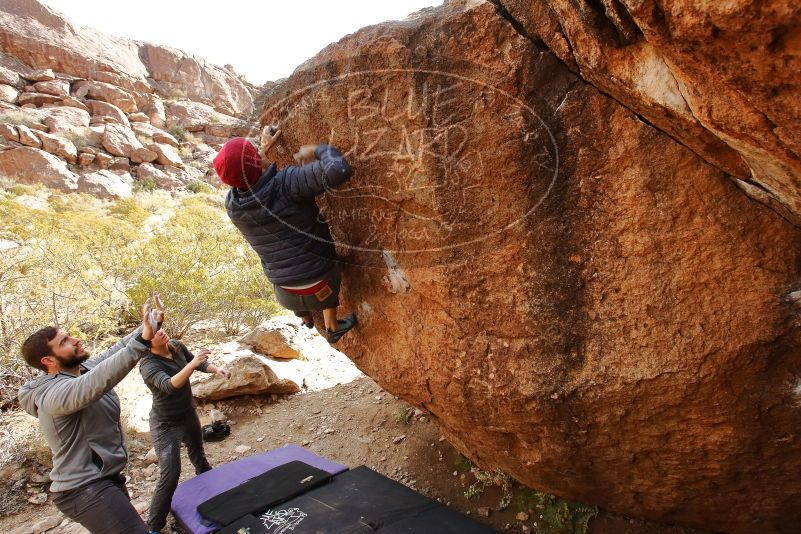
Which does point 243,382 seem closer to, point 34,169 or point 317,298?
point 317,298

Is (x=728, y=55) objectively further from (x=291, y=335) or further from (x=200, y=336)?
(x=200, y=336)

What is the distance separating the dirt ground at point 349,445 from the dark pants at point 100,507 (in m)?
1.41

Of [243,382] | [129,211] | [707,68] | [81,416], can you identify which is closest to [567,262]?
[707,68]

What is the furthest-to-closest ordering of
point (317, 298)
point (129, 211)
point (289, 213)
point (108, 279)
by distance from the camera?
point (129, 211) → point (108, 279) → point (317, 298) → point (289, 213)

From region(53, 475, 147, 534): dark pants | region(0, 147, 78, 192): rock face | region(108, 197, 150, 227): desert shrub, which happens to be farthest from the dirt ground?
region(0, 147, 78, 192): rock face

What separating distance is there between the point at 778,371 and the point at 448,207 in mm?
1667

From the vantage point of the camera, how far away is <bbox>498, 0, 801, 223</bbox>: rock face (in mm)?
1070

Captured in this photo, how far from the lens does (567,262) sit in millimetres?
2301

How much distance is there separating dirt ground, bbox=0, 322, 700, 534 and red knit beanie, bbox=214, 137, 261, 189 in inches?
109

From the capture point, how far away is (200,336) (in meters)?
8.02

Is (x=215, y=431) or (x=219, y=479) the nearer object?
(x=219, y=479)

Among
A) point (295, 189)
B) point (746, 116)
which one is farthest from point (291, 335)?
point (746, 116)

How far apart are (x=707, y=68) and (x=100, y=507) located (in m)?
3.47

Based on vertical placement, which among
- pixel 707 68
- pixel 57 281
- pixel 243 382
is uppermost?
pixel 707 68
